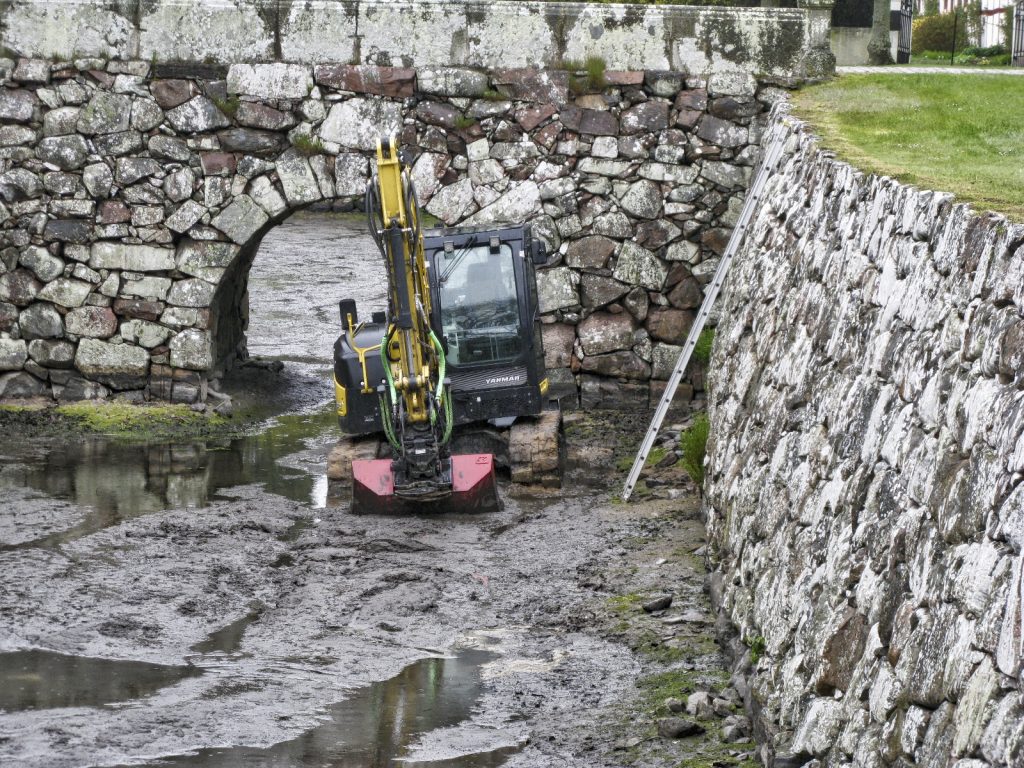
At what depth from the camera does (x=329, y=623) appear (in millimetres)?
8977

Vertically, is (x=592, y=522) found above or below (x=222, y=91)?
below

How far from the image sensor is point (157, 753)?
6715 millimetres

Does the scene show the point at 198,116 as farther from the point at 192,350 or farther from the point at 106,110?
the point at 192,350

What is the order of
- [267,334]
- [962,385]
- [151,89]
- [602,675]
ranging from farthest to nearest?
[267,334]
[151,89]
[602,675]
[962,385]

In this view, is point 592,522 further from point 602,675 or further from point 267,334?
point 267,334

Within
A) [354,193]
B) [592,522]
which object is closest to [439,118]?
[354,193]

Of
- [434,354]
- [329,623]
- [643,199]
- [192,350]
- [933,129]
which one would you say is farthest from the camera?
[192,350]

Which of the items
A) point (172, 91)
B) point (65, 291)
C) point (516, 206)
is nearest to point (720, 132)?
point (516, 206)

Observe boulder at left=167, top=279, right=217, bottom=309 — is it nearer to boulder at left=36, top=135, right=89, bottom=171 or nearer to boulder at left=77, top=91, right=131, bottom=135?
boulder at left=36, top=135, right=89, bottom=171

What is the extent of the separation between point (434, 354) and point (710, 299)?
2.64m

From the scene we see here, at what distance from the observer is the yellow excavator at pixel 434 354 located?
11102 mm

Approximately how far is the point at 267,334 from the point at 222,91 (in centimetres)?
553

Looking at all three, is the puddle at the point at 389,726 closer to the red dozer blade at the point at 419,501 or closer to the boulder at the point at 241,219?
the red dozer blade at the point at 419,501

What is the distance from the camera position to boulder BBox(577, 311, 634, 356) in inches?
599
